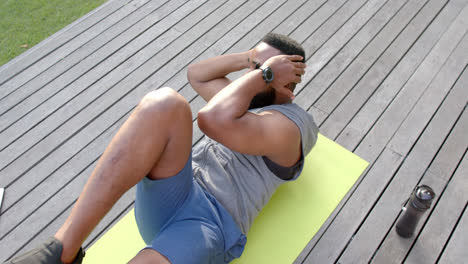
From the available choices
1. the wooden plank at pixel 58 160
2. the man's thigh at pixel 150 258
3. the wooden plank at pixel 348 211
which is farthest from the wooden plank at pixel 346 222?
the wooden plank at pixel 58 160

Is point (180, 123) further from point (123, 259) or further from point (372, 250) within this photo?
point (372, 250)

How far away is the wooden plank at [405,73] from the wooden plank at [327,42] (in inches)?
13.7

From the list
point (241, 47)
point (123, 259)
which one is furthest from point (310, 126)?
point (241, 47)

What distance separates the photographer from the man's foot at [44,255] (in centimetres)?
97

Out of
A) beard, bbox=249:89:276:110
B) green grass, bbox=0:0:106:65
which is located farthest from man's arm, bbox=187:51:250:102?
green grass, bbox=0:0:106:65

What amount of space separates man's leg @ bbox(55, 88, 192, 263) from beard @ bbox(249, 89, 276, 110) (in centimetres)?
39

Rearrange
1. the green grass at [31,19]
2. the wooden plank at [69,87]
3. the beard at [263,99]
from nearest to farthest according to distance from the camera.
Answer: the beard at [263,99] < the wooden plank at [69,87] < the green grass at [31,19]

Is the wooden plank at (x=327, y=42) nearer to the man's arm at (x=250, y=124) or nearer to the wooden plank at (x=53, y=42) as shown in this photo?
the man's arm at (x=250, y=124)

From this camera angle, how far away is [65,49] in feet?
9.40

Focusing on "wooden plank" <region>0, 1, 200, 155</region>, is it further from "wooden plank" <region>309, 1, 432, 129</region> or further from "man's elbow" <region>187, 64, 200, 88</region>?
"wooden plank" <region>309, 1, 432, 129</region>

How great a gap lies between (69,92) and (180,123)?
1690 mm

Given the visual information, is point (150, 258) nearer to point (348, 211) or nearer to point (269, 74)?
point (269, 74)

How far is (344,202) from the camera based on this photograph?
1.97 m

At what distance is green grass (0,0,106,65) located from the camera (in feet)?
10.7
